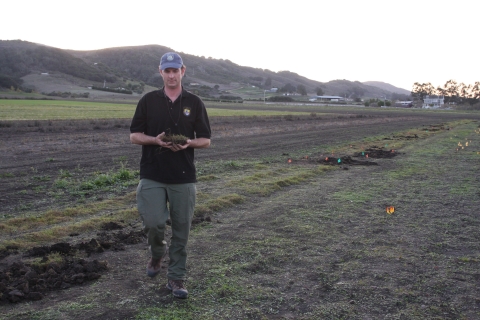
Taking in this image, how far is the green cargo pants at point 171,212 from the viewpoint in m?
4.54

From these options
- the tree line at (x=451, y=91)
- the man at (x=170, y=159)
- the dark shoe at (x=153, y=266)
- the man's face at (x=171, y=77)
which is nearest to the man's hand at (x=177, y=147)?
the man at (x=170, y=159)

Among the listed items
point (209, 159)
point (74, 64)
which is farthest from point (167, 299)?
point (74, 64)

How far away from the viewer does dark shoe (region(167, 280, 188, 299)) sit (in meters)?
4.46

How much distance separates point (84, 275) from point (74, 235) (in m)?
1.84

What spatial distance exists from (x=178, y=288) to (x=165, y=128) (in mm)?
1535

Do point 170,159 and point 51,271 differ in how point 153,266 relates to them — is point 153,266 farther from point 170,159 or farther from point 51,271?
point 170,159

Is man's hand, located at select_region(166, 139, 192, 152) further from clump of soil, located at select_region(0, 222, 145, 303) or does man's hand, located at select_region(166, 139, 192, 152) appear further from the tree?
the tree

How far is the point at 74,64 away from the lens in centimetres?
15062

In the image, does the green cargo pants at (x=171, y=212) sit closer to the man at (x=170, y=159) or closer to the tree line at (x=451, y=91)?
the man at (x=170, y=159)

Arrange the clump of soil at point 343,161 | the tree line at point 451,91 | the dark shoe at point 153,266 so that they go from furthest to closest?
the tree line at point 451,91 < the clump of soil at point 343,161 < the dark shoe at point 153,266

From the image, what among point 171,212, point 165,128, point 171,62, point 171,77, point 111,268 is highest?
point 171,62

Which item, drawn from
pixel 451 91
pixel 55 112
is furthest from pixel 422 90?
pixel 55 112

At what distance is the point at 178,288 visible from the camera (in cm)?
450

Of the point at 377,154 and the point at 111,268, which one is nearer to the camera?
the point at 111,268
